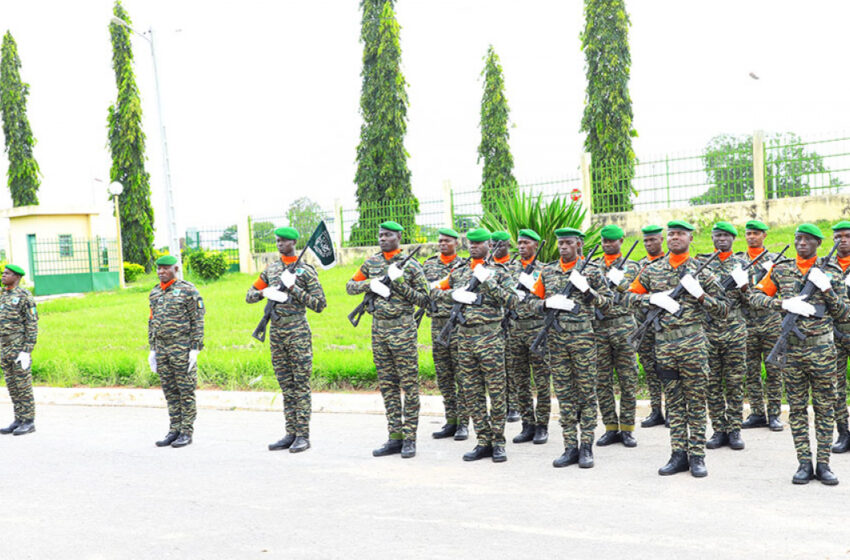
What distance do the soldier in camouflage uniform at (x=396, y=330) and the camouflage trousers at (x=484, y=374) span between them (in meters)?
0.46

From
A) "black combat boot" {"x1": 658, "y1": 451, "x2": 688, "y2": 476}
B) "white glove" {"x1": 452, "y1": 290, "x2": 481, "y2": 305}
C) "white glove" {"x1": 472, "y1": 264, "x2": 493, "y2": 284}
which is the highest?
"white glove" {"x1": 472, "y1": 264, "x2": 493, "y2": 284}

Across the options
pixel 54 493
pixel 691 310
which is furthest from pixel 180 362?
pixel 691 310

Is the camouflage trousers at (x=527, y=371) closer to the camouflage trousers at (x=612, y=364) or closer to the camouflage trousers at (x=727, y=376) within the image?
the camouflage trousers at (x=612, y=364)

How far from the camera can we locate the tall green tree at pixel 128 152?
34.8 metres

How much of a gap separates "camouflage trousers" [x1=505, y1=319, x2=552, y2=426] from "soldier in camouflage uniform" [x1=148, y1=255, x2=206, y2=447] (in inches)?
116

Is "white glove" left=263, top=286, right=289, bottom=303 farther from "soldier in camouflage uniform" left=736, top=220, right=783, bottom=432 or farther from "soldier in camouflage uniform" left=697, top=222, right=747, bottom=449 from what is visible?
"soldier in camouflage uniform" left=736, top=220, right=783, bottom=432

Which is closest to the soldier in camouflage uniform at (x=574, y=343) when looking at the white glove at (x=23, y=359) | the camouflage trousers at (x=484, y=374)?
the camouflage trousers at (x=484, y=374)

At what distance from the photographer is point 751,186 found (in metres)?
17.1

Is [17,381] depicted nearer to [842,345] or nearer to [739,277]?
[739,277]

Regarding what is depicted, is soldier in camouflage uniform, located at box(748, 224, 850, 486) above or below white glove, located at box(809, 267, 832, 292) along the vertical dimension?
below

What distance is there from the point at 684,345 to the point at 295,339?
3334mm

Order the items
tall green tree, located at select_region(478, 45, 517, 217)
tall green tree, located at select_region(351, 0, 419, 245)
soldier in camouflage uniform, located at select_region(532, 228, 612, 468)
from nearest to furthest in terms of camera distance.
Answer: soldier in camouflage uniform, located at select_region(532, 228, 612, 468)
tall green tree, located at select_region(351, 0, 419, 245)
tall green tree, located at select_region(478, 45, 517, 217)

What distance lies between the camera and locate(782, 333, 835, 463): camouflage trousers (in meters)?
5.63

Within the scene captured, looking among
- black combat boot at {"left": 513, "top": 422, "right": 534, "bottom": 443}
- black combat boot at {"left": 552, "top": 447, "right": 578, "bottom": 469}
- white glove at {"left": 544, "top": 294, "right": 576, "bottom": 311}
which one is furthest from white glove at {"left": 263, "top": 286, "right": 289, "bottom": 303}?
black combat boot at {"left": 552, "top": 447, "right": 578, "bottom": 469}
